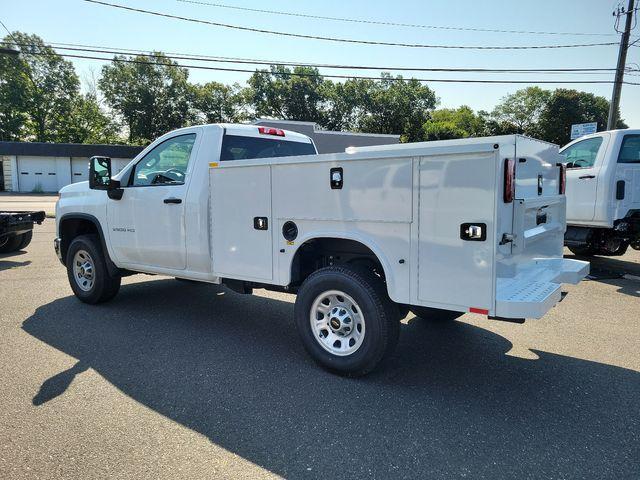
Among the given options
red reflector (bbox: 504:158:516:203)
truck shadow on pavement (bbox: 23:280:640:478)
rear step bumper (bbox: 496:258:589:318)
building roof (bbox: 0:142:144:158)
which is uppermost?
building roof (bbox: 0:142:144:158)

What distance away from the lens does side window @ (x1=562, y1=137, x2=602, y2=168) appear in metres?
8.34

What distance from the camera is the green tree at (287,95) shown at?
58.4m

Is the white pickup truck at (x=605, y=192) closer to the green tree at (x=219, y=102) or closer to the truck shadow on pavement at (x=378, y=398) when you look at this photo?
the truck shadow on pavement at (x=378, y=398)

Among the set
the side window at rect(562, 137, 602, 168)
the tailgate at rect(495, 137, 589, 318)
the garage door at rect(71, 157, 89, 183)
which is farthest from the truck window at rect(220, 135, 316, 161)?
the garage door at rect(71, 157, 89, 183)

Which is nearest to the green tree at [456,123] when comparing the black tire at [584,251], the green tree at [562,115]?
the green tree at [562,115]

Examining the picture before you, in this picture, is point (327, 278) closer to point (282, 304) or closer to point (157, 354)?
point (157, 354)

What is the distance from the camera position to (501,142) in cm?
327

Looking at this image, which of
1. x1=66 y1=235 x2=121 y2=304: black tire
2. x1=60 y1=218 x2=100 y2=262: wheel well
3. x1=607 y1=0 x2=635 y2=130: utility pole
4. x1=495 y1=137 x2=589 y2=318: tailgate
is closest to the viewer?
x1=495 y1=137 x2=589 y2=318: tailgate

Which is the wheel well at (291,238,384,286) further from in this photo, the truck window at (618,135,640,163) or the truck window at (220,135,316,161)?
the truck window at (618,135,640,163)

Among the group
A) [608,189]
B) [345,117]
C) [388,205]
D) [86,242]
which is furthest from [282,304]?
[345,117]

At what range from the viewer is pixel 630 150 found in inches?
315

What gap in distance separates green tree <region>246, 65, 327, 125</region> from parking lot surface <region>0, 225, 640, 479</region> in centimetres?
5557

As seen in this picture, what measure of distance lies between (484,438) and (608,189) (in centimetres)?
641

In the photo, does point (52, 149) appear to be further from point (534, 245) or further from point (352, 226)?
point (534, 245)
